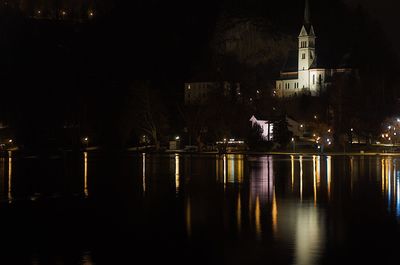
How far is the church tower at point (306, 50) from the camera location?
410 ft

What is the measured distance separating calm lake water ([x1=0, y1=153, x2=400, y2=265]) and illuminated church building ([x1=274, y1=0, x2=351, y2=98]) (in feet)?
297

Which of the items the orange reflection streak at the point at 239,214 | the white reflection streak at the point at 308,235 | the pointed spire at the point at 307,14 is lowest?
the white reflection streak at the point at 308,235

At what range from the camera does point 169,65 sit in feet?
376

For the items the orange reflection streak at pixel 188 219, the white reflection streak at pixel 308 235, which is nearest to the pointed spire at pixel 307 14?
the orange reflection streak at pixel 188 219

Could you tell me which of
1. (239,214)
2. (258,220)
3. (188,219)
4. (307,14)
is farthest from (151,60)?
(258,220)

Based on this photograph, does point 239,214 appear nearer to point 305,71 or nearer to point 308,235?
point 308,235

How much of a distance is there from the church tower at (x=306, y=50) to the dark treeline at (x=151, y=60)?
3379mm

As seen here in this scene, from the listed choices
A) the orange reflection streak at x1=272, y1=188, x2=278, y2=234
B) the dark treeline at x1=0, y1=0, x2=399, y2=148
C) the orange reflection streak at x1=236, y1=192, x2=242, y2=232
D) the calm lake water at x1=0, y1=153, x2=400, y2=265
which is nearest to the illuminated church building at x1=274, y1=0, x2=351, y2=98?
the dark treeline at x1=0, y1=0, x2=399, y2=148

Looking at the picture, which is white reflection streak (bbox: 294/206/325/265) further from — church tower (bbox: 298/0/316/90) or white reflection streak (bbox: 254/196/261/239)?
church tower (bbox: 298/0/316/90)

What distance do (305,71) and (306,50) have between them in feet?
17.8

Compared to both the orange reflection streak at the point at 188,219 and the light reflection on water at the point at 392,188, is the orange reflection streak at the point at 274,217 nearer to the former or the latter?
the orange reflection streak at the point at 188,219

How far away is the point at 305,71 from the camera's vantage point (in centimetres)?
12569

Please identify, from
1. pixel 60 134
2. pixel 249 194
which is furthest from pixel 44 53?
pixel 249 194

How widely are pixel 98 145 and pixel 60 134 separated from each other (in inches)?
172
